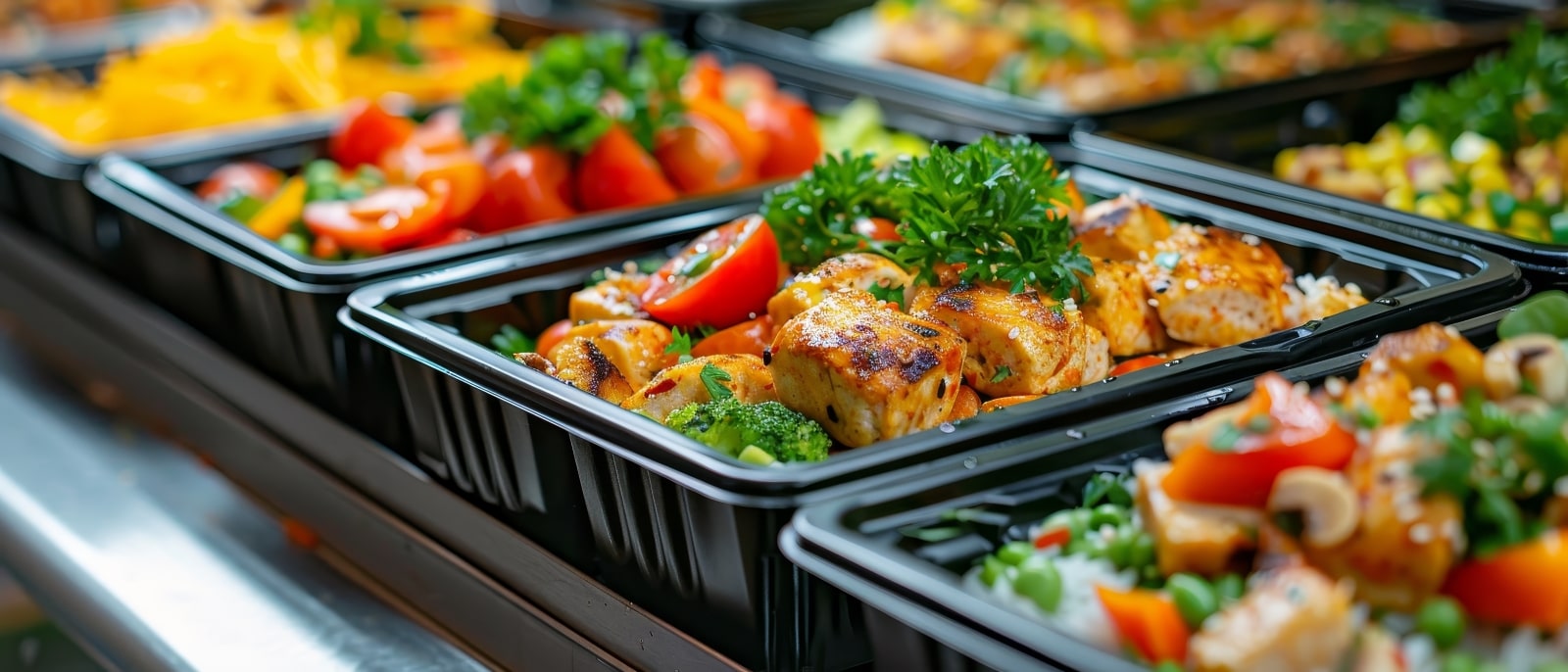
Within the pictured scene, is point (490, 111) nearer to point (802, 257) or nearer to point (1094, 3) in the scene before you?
point (802, 257)

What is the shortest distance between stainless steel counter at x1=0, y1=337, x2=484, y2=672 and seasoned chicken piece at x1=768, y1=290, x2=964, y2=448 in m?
0.68

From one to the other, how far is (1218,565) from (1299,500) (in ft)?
0.29

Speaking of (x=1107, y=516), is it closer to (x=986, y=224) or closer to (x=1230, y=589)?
(x=1230, y=589)

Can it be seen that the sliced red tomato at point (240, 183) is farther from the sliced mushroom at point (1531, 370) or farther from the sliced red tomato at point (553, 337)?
the sliced mushroom at point (1531, 370)

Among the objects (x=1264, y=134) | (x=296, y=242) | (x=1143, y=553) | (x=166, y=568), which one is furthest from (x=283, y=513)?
(x=1264, y=134)

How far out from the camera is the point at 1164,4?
454 centimetres

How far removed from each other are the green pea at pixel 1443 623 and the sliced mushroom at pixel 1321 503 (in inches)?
3.5

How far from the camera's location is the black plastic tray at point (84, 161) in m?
2.89

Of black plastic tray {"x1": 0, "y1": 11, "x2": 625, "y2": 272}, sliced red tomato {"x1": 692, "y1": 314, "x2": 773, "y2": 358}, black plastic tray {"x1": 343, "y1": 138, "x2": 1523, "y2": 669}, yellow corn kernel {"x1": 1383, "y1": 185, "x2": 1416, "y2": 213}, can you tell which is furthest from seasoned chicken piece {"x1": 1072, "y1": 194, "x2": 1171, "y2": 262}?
black plastic tray {"x1": 0, "y1": 11, "x2": 625, "y2": 272}

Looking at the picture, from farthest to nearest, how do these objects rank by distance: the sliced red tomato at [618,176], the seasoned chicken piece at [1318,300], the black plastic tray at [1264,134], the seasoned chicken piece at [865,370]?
the sliced red tomato at [618,176] → the black plastic tray at [1264,134] → the seasoned chicken piece at [1318,300] → the seasoned chicken piece at [865,370]

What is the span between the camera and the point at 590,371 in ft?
6.13

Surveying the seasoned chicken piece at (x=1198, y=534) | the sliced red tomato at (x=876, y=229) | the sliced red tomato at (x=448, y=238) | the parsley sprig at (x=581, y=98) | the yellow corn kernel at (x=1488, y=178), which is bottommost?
the yellow corn kernel at (x=1488, y=178)

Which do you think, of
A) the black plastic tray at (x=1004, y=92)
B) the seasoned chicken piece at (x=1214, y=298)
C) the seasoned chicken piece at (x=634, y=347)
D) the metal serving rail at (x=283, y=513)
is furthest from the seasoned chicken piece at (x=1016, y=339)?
the black plastic tray at (x=1004, y=92)

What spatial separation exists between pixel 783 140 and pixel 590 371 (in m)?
1.22
